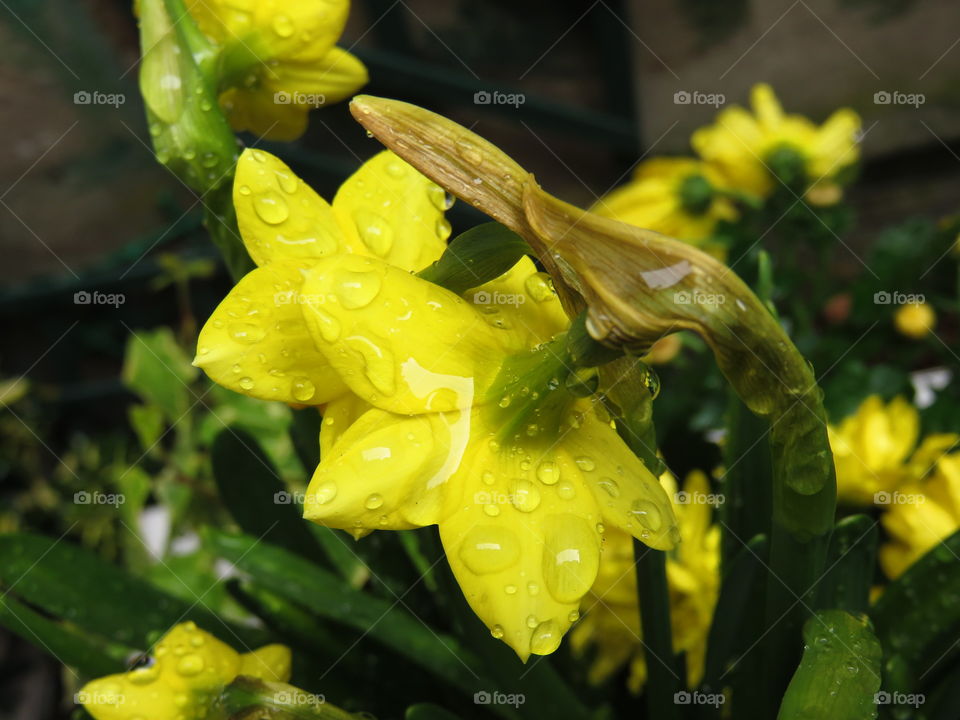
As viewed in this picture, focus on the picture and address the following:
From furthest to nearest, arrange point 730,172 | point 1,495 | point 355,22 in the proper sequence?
point 355,22 < point 1,495 < point 730,172

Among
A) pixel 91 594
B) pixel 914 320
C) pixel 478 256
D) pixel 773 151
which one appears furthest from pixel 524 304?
pixel 773 151

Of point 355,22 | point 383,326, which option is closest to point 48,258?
point 355,22

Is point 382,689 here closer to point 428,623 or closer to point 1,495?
point 428,623

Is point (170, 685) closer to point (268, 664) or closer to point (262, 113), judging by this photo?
point (268, 664)

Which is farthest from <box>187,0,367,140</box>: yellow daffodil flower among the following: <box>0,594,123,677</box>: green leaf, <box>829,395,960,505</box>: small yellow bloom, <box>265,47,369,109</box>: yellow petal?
<box>829,395,960,505</box>: small yellow bloom

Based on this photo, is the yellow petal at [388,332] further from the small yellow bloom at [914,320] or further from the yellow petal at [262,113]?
the small yellow bloom at [914,320]
